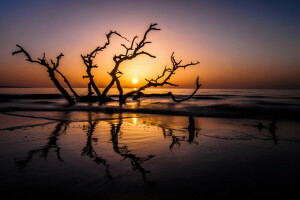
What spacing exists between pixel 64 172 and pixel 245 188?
11.2 feet

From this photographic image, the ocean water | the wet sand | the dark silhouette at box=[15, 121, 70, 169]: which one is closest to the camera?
the wet sand

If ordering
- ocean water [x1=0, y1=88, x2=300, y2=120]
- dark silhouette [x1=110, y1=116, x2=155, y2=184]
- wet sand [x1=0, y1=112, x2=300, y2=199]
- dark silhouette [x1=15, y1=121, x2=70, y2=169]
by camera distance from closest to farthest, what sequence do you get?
wet sand [x1=0, y1=112, x2=300, y2=199], dark silhouette [x1=110, y1=116, x2=155, y2=184], dark silhouette [x1=15, y1=121, x2=70, y2=169], ocean water [x1=0, y1=88, x2=300, y2=120]

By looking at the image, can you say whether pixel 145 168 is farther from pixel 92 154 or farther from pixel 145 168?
pixel 92 154

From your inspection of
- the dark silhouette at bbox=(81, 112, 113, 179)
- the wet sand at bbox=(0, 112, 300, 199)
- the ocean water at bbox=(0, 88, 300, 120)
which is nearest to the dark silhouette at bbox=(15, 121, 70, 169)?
the wet sand at bbox=(0, 112, 300, 199)

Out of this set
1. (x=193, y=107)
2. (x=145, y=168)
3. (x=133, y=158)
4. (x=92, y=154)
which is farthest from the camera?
(x=193, y=107)

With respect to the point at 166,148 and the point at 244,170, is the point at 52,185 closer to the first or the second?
the point at 166,148

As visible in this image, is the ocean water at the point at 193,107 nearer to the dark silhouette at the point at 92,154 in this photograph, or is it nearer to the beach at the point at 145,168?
the beach at the point at 145,168

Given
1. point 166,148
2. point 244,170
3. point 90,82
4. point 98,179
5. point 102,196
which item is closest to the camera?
point 102,196

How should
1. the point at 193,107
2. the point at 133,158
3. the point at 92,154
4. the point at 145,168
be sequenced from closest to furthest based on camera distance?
1. the point at 145,168
2. the point at 133,158
3. the point at 92,154
4. the point at 193,107

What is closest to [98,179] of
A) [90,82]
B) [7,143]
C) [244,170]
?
[244,170]

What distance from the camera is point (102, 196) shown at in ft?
10.7

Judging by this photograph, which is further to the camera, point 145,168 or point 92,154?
point 92,154

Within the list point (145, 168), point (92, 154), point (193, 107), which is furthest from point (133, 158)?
point (193, 107)

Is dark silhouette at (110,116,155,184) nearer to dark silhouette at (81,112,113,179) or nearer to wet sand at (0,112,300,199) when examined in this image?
wet sand at (0,112,300,199)
